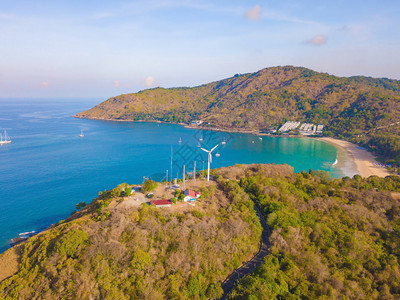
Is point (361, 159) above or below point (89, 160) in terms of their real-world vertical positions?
below

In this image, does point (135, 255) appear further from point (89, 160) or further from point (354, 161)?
point (354, 161)

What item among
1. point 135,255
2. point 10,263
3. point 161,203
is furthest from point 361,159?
point 10,263

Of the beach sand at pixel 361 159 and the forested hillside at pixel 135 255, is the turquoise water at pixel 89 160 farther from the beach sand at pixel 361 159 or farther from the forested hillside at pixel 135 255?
the forested hillside at pixel 135 255

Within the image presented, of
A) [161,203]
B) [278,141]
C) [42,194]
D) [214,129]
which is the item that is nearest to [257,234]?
[161,203]

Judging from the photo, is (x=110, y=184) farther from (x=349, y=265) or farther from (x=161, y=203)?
(x=349, y=265)

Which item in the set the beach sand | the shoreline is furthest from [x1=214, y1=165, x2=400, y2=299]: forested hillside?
the beach sand

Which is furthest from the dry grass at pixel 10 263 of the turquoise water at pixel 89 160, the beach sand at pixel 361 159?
the beach sand at pixel 361 159
